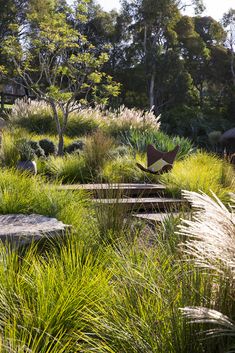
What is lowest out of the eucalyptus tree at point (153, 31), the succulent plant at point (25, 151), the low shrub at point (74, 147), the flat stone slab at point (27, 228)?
the low shrub at point (74, 147)

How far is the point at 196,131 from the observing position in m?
28.6

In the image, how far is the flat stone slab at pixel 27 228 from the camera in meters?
3.49

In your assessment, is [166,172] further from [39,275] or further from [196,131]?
[196,131]

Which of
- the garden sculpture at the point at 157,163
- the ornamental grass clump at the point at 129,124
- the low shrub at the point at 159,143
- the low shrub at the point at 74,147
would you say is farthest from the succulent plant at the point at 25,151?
the ornamental grass clump at the point at 129,124

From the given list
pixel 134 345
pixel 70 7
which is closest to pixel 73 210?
pixel 134 345

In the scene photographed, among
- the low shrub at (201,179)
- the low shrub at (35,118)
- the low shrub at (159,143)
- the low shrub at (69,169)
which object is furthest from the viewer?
the low shrub at (35,118)

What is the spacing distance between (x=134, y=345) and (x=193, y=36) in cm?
3357

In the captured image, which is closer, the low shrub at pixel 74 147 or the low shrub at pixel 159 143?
the low shrub at pixel 159 143

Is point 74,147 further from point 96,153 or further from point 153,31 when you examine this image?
point 153,31

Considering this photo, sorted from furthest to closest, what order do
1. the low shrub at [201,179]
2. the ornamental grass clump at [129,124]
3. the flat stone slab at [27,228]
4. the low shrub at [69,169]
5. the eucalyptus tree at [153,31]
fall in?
the eucalyptus tree at [153,31] < the ornamental grass clump at [129,124] < the low shrub at [69,169] < the low shrub at [201,179] < the flat stone slab at [27,228]

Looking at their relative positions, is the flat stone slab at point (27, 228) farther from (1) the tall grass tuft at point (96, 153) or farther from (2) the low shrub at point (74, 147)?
(2) the low shrub at point (74, 147)

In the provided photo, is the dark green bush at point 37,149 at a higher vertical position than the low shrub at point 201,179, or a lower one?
lower

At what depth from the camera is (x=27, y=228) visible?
3.67 meters

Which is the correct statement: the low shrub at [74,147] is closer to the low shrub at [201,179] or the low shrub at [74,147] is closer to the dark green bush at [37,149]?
the dark green bush at [37,149]
